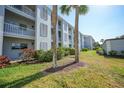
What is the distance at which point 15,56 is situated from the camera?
648 inches

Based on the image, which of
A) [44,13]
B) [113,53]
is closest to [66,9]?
[44,13]

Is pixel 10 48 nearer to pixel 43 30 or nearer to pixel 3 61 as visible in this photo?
pixel 3 61

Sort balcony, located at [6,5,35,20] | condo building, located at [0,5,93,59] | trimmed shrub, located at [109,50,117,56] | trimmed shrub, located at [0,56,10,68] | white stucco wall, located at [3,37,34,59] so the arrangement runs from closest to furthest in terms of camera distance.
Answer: trimmed shrub, located at [0,56,10,68] < condo building, located at [0,5,93,59] < balcony, located at [6,5,35,20] < white stucco wall, located at [3,37,34,59] < trimmed shrub, located at [109,50,117,56]

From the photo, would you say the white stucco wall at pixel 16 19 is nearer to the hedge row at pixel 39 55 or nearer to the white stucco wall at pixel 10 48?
the white stucco wall at pixel 10 48

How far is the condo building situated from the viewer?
13.9m

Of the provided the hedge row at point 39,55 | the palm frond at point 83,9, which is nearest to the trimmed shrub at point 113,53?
the palm frond at point 83,9

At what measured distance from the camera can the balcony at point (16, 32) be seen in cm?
1352

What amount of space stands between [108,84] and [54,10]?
6.10m

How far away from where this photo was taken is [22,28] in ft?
52.2

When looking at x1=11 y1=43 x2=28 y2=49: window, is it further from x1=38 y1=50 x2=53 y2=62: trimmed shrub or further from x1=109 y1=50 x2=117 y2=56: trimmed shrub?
x1=109 y1=50 x2=117 y2=56: trimmed shrub

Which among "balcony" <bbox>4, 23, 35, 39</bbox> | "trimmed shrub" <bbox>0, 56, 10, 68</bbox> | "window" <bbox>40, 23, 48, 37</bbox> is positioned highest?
"window" <bbox>40, 23, 48, 37</bbox>

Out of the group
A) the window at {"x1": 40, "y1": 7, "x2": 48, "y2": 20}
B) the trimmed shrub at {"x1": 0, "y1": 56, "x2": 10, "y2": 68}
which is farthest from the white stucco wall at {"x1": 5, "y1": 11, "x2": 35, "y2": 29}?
the trimmed shrub at {"x1": 0, "y1": 56, "x2": 10, "y2": 68}
